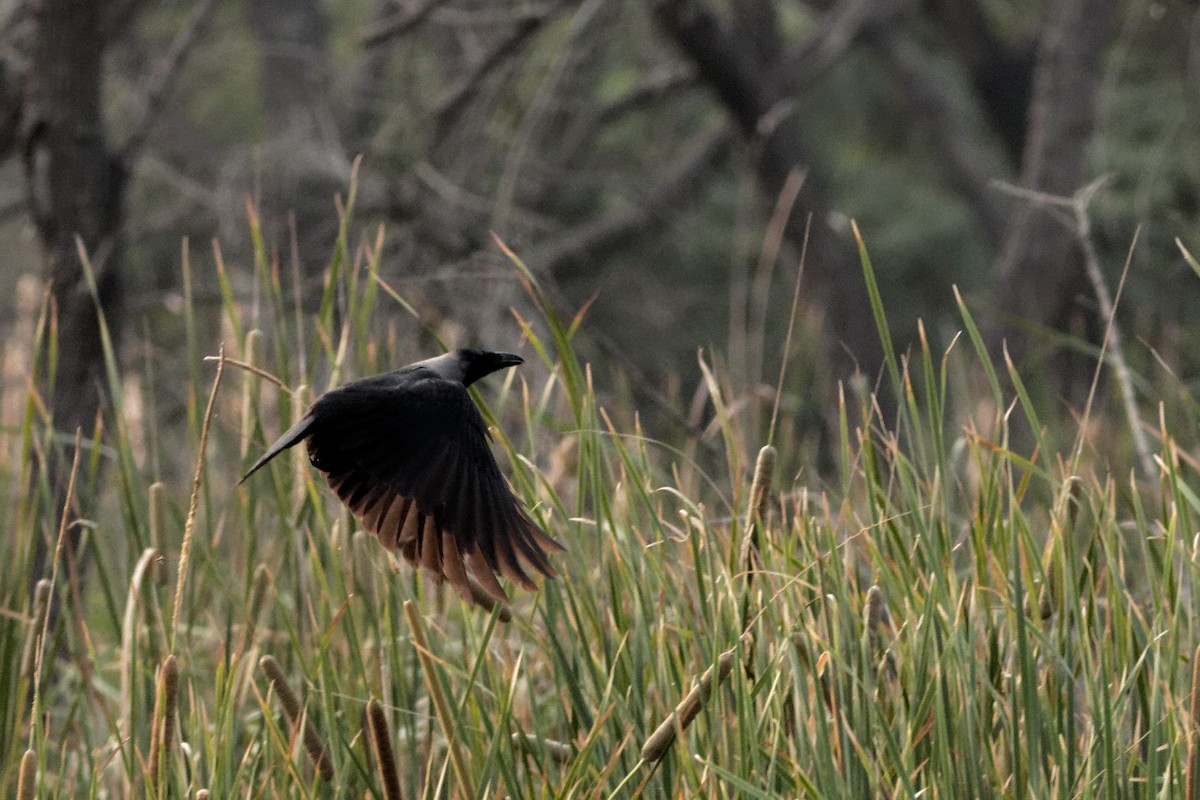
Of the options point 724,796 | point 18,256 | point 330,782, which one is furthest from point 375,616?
point 18,256

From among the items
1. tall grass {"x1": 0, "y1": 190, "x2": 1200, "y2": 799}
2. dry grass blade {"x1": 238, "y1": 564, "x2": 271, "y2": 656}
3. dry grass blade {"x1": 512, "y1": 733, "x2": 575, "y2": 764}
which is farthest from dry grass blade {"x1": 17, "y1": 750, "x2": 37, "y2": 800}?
dry grass blade {"x1": 512, "y1": 733, "x2": 575, "y2": 764}

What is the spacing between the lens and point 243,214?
174 inches

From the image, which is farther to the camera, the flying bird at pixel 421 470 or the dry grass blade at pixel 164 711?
the flying bird at pixel 421 470

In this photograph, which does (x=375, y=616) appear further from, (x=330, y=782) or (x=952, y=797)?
(x=952, y=797)

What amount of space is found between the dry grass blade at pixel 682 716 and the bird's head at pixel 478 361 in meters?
0.55

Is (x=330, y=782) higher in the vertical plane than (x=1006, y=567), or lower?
lower

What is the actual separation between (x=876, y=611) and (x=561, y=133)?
265 inches

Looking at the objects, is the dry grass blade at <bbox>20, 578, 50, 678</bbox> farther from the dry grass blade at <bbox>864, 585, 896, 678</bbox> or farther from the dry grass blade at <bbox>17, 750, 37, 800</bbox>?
the dry grass blade at <bbox>864, 585, 896, 678</bbox>

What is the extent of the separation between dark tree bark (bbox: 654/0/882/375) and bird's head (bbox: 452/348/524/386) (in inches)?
138

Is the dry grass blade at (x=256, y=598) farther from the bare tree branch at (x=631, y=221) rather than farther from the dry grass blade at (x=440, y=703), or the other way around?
the bare tree branch at (x=631, y=221)

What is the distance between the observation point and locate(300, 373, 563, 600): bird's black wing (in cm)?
156

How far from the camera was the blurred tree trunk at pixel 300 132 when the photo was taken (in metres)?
4.76

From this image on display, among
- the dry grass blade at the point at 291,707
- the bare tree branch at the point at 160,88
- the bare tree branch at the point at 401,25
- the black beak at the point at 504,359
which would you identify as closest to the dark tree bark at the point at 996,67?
the bare tree branch at the point at 401,25

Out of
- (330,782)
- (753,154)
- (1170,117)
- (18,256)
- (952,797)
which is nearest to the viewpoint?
(952,797)
